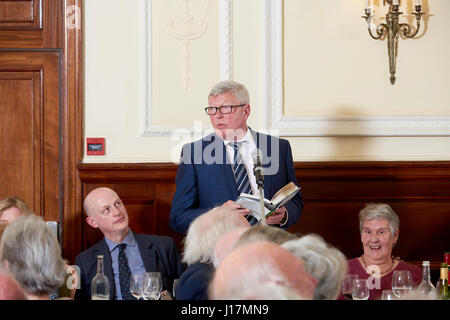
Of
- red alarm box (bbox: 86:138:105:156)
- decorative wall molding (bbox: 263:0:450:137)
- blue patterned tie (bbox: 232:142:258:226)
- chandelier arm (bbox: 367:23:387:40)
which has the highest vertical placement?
chandelier arm (bbox: 367:23:387:40)

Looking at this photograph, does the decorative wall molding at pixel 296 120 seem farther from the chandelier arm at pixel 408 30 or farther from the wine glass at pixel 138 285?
the wine glass at pixel 138 285

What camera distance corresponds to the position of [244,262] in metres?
1.82

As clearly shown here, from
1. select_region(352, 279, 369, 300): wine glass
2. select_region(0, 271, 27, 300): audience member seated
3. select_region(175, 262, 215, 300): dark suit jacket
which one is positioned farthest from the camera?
select_region(352, 279, 369, 300): wine glass

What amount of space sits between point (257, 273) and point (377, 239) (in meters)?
2.39

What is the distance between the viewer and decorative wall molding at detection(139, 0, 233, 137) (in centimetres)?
518

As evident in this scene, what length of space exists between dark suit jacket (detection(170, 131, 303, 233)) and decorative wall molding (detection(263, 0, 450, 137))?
784 millimetres

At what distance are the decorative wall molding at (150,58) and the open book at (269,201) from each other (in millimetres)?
1289

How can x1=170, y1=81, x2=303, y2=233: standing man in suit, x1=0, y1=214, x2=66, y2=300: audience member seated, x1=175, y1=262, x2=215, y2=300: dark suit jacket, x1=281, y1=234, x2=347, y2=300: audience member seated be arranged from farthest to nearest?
x1=170, y1=81, x2=303, y2=233: standing man in suit
x1=175, y1=262, x2=215, y2=300: dark suit jacket
x1=0, y1=214, x2=66, y2=300: audience member seated
x1=281, y1=234, x2=347, y2=300: audience member seated

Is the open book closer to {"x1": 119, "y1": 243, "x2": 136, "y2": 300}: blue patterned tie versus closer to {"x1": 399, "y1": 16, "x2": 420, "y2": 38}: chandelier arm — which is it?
{"x1": 119, "y1": 243, "x2": 136, "y2": 300}: blue patterned tie

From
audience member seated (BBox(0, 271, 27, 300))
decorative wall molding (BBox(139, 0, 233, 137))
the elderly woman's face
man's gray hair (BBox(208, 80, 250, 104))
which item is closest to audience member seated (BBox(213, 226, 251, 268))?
audience member seated (BBox(0, 271, 27, 300))

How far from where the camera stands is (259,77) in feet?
17.2

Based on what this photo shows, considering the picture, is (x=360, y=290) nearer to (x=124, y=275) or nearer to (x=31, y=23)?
(x=124, y=275)

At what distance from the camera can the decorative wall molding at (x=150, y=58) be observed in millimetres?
5180
